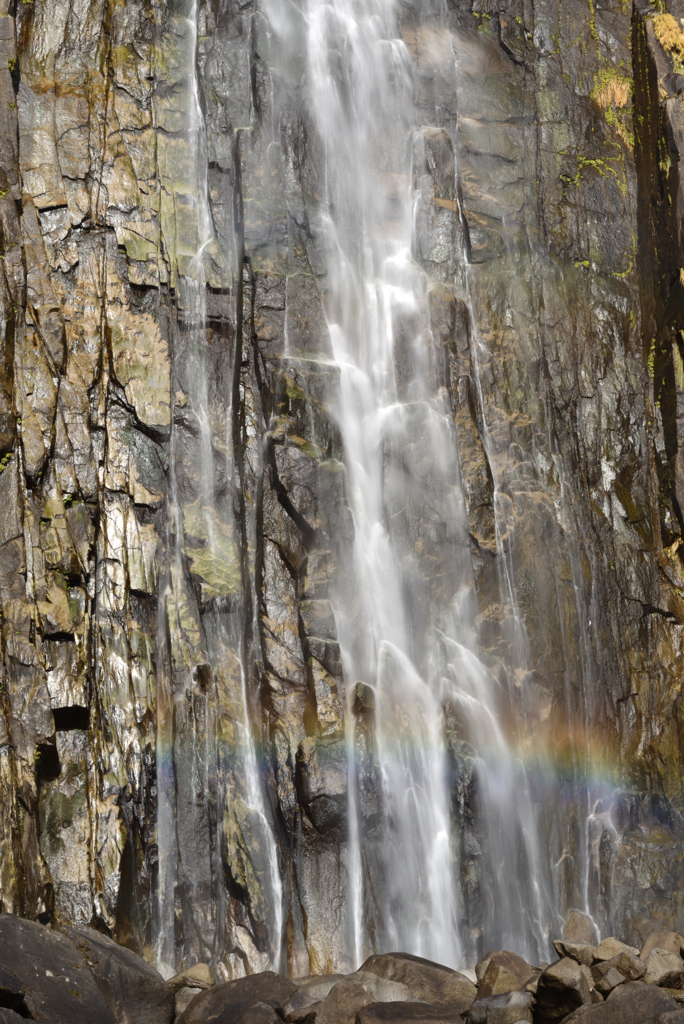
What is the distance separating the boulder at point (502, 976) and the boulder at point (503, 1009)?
0.39 metres

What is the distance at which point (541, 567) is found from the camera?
13.2 m

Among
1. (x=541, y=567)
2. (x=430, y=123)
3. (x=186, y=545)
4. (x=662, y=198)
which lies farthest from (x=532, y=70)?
(x=186, y=545)

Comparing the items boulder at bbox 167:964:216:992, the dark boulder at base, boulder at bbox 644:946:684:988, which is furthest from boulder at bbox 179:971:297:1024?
boulder at bbox 644:946:684:988

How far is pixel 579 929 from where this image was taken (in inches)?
437

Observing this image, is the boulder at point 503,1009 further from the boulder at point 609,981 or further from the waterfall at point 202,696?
the waterfall at point 202,696

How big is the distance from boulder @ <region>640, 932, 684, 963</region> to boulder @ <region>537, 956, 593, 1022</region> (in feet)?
8.49

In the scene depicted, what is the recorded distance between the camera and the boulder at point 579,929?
1099cm

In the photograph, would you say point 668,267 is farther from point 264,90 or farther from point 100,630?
point 100,630

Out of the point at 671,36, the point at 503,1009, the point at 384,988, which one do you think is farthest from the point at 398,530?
the point at 671,36

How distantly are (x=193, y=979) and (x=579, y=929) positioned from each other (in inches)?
194

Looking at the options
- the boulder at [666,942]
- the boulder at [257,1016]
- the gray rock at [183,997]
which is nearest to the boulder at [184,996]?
the gray rock at [183,997]

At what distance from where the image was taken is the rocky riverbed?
7.16 meters

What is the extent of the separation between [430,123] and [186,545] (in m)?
8.55

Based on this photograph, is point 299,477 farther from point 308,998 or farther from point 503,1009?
point 503,1009
